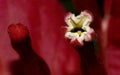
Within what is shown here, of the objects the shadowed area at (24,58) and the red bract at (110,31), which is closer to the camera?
the shadowed area at (24,58)

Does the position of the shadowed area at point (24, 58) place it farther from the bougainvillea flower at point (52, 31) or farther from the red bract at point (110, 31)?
the red bract at point (110, 31)

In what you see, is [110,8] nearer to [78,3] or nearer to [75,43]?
[78,3]

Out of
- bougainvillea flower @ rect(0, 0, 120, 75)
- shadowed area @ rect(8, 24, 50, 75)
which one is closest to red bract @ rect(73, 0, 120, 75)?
bougainvillea flower @ rect(0, 0, 120, 75)

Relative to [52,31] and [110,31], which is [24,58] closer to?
[52,31]

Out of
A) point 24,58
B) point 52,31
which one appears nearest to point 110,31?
point 52,31

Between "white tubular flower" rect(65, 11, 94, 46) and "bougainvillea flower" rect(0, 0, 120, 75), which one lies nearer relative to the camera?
"white tubular flower" rect(65, 11, 94, 46)

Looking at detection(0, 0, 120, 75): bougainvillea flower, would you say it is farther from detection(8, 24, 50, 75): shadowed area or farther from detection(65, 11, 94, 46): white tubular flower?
detection(65, 11, 94, 46): white tubular flower

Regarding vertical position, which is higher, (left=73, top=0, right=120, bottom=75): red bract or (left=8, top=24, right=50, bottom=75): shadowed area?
(left=73, top=0, right=120, bottom=75): red bract

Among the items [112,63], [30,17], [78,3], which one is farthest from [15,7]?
[112,63]

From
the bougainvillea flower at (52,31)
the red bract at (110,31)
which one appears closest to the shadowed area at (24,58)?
the bougainvillea flower at (52,31)

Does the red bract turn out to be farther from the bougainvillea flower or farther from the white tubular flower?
the white tubular flower
